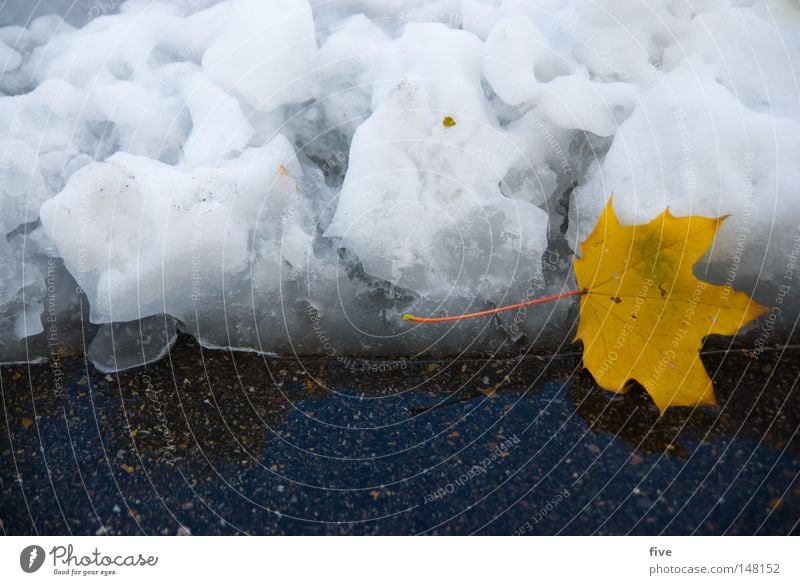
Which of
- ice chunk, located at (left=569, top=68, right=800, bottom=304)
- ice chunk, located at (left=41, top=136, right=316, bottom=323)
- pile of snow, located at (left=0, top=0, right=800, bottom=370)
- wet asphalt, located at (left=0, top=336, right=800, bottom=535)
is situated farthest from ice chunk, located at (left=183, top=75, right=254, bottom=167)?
ice chunk, located at (left=569, top=68, right=800, bottom=304)

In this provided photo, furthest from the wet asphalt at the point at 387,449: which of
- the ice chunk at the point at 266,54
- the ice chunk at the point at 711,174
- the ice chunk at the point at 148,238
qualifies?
the ice chunk at the point at 266,54

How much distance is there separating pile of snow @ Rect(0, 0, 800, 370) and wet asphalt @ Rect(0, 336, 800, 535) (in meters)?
0.08

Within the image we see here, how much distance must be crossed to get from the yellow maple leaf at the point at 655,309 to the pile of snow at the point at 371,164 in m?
0.10

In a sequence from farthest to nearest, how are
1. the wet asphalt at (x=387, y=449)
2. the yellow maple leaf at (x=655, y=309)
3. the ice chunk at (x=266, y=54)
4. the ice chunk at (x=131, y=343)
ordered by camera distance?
1. the ice chunk at (x=266, y=54)
2. the ice chunk at (x=131, y=343)
3. the yellow maple leaf at (x=655, y=309)
4. the wet asphalt at (x=387, y=449)

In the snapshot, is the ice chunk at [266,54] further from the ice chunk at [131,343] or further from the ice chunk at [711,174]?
the ice chunk at [711,174]

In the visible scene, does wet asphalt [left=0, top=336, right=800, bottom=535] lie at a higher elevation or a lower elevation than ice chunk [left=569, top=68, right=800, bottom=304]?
lower

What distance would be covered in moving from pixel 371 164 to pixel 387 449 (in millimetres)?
663

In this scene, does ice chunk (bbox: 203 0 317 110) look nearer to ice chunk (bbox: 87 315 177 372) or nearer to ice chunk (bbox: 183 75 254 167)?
ice chunk (bbox: 183 75 254 167)

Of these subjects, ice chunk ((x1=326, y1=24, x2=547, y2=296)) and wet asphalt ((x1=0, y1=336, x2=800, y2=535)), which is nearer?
wet asphalt ((x1=0, y1=336, x2=800, y2=535))

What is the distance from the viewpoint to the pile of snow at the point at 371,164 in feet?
5.17

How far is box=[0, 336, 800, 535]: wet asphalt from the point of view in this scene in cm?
129

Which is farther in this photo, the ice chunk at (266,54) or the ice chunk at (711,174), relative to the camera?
the ice chunk at (266,54)

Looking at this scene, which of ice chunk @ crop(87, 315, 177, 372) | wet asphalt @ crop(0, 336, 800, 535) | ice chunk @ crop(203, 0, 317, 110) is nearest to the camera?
wet asphalt @ crop(0, 336, 800, 535)

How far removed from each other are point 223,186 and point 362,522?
0.83m
